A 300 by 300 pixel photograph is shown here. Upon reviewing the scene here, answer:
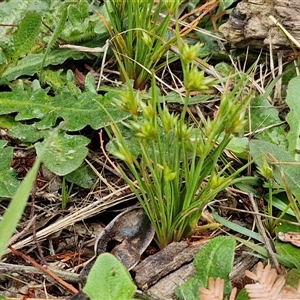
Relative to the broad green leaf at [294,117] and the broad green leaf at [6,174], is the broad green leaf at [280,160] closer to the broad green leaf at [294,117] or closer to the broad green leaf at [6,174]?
the broad green leaf at [294,117]

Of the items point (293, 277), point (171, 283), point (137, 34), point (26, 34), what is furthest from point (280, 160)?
point (26, 34)

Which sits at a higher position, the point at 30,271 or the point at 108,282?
the point at 108,282

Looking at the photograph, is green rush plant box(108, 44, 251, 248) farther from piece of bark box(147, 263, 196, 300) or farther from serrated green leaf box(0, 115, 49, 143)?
serrated green leaf box(0, 115, 49, 143)

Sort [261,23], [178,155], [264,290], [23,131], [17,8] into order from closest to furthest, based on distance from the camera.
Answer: [264,290] < [178,155] < [23,131] < [261,23] < [17,8]

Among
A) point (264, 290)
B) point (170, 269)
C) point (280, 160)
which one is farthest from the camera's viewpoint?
point (280, 160)

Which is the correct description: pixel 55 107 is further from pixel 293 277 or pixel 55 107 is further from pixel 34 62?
pixel 293 277

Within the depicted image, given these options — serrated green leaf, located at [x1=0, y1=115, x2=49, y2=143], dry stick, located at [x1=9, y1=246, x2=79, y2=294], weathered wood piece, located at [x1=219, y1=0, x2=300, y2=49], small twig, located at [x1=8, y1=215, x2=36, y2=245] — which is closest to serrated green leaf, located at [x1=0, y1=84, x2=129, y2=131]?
serrated green leaf, located at [x1=0, y1=115, x2=49, y2=143]
